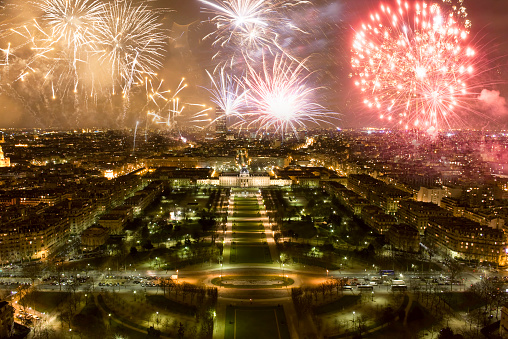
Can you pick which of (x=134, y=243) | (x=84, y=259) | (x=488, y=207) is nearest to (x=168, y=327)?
(x=84, y=259)

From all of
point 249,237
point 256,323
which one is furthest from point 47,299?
point 249,237

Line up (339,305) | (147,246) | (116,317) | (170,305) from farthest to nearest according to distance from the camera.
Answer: (147,246) → (339,305) → (170,305) → (116,317)

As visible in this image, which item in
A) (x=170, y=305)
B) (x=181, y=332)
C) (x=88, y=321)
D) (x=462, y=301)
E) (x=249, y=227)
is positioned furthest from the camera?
(x=249, y=227)

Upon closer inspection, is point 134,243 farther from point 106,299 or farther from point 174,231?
point 106,299

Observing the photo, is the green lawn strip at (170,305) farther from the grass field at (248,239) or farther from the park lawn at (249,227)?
the park lawn at (249,227)

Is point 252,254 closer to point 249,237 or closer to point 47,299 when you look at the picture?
point 249,237

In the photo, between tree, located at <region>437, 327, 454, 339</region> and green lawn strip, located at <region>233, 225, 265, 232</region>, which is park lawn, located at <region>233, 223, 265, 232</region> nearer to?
green lawn strip, located at <region>233, 225, 265, 232</region>

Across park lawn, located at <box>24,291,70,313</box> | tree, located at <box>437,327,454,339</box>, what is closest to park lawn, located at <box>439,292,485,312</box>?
tree, located at <box>437,327,454,339</box>
